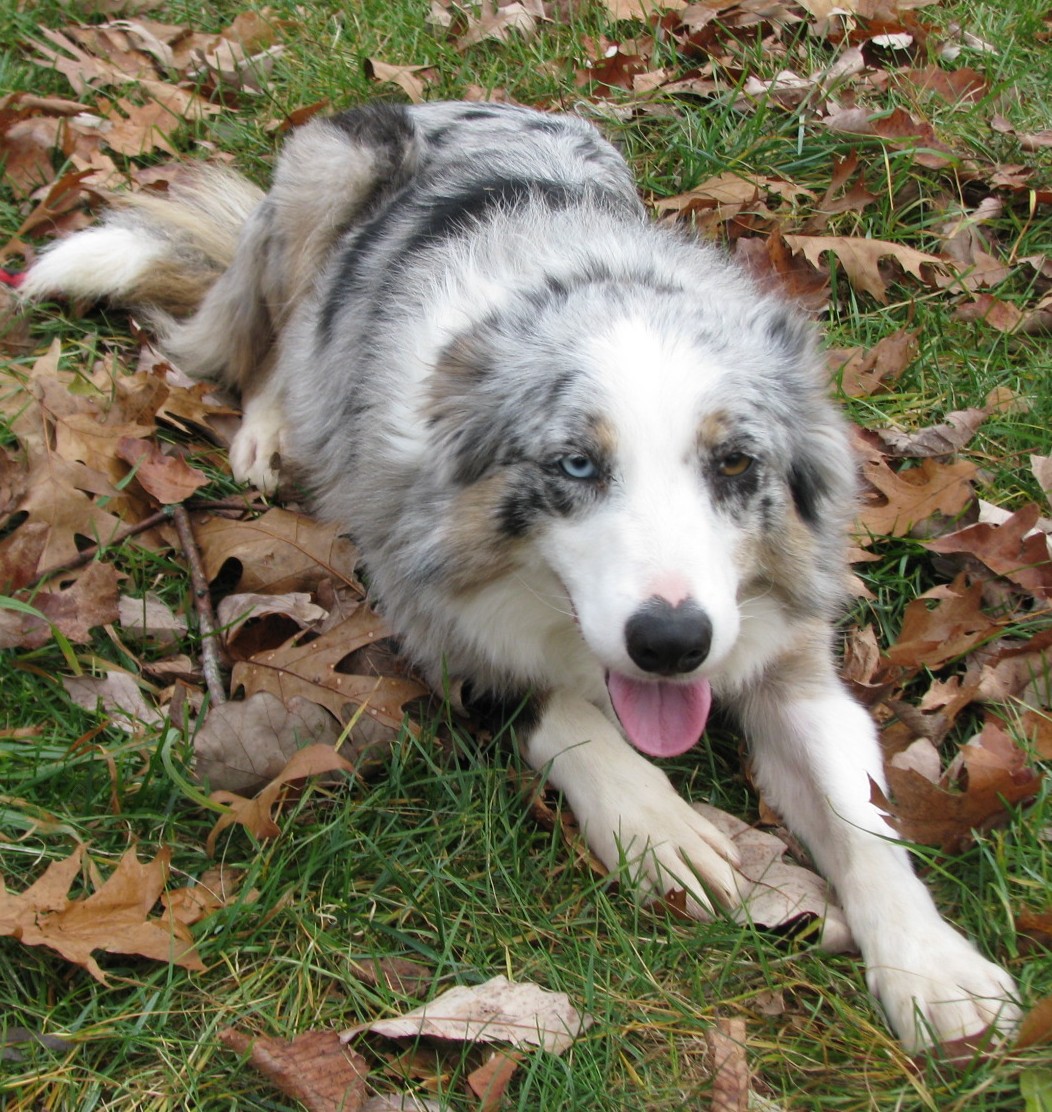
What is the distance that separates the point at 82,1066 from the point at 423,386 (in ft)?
5.93

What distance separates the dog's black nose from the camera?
7.68 ft

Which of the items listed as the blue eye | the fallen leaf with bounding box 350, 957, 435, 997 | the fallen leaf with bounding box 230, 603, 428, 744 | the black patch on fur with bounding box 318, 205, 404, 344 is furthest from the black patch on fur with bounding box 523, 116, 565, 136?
the fallen leaf with bounding box 350, 957, 435, 997

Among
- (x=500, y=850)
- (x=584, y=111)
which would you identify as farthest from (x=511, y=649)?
(x=584, y=111)

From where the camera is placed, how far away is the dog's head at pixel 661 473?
95.7 inches

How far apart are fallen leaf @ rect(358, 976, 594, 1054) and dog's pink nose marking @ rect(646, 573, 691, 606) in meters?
0.87

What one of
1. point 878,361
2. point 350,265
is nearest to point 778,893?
point 878,361

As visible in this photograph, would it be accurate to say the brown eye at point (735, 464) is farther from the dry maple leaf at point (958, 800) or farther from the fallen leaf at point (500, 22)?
the fallen leaf at point (500, 22)

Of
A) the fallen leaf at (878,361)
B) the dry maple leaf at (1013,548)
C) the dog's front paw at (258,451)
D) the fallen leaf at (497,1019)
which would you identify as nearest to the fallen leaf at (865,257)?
the fallen leaf at (878,361)

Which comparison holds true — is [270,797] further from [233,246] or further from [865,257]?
[865,257]

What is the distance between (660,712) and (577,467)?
637 mm

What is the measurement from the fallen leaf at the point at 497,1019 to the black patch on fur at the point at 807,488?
134 cm

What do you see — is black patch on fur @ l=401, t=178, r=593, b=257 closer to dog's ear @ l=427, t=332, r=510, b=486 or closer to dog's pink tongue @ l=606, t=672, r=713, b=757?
dog's ear @ l=427, t=332, r=510, b=486

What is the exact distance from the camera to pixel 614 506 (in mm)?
2516

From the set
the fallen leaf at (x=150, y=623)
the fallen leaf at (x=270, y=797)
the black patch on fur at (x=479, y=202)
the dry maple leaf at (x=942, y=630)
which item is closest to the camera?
the fallen leaf at (x=270, y=797)
